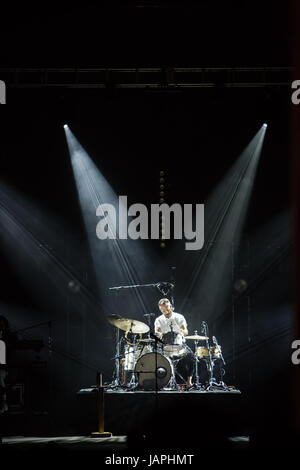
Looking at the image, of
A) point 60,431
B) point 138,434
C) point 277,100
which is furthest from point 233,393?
point 138,434

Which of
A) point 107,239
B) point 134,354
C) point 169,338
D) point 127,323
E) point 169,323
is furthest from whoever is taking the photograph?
point 107,239

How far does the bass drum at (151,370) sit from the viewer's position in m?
8.94

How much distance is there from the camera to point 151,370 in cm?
895

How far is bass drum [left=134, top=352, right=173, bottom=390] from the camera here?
29.3 ft

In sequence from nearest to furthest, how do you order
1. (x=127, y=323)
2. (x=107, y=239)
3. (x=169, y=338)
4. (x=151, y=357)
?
(x=127, y=323) → (x=151, y=357) → (x=169, y=338) → (x=107, y=239)

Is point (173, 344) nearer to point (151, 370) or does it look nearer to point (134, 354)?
point (151, 370)

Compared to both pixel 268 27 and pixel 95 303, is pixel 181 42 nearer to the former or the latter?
pixel 268 27

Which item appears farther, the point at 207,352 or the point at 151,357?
the point at 207,352

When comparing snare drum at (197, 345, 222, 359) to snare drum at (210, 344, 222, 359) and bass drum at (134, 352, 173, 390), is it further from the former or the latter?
bass drum at (134, 352, 173, 390)

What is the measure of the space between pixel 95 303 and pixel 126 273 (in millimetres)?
804

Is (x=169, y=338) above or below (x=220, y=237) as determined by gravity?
below

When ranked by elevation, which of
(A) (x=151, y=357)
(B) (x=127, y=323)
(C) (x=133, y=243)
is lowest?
(A) (x=151, y=357)

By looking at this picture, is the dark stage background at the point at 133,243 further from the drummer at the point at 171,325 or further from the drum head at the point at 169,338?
the drum head at the point at 169,338

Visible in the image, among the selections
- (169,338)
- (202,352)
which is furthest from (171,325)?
(202,352)
